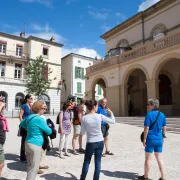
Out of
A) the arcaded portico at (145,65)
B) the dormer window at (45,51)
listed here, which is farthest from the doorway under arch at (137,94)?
the dormer window at (45,51)

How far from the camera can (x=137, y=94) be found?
804 inches

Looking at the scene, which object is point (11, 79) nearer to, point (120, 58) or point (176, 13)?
point (120, 58)

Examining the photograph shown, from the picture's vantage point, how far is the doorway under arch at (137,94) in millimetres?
19734

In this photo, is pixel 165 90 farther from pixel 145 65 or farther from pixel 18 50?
pixel 18 50

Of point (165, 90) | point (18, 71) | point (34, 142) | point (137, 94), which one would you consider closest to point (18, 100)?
point (18, 71)

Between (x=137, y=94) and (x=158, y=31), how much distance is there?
6.21 metres

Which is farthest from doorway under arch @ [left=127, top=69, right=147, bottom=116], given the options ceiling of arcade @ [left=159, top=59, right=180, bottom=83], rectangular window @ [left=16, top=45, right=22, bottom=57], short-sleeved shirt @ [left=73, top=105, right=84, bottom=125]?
rectangular window @ [left=16, top=45, right=22, bottom=57]

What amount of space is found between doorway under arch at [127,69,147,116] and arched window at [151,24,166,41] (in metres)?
3.35

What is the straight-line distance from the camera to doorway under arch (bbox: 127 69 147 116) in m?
19.7

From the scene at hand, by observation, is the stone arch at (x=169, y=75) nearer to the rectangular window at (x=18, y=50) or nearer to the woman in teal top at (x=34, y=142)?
the woman in teal top at (x=34, y=142)

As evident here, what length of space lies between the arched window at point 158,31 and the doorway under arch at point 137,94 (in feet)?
11.0

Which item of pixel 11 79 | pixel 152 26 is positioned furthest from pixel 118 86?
pixel 11 79

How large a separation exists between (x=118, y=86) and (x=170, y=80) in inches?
176

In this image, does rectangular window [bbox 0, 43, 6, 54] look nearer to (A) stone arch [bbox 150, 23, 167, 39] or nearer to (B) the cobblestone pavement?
(A) stone arch [bbox 150, 23, 167, 39]
